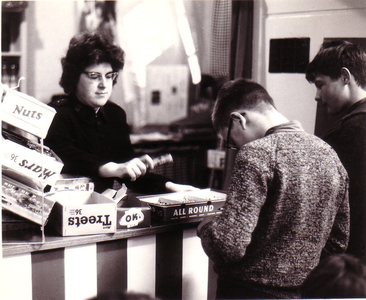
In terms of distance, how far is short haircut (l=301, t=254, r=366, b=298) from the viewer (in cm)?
95

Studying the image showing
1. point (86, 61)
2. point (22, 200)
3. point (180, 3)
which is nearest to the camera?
point (22, 200)

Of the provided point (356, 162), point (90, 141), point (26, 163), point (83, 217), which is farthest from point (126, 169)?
point (356, 162)

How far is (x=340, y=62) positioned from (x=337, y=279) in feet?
2.87

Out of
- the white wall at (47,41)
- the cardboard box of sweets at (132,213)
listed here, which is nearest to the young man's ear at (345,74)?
the cardboard box of sweets at (132,213)

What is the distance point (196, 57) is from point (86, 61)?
616mm

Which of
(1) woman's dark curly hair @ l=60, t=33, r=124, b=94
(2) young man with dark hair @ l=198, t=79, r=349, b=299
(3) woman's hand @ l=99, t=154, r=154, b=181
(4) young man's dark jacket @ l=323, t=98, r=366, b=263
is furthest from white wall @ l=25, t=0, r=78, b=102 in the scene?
(4) young man's dark jacket @ l=323, t=98, r=366, b=263

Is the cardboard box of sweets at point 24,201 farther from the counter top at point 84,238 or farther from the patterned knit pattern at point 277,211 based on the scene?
→ the patterned knit pattern at point 277,211

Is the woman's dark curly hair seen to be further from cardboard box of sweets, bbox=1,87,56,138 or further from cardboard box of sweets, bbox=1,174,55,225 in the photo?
cardboard box of sweets, bbox=1,174,55,225

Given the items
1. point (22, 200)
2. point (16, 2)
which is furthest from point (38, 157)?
point (16, 2)

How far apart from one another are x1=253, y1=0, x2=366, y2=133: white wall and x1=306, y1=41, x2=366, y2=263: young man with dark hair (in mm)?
105

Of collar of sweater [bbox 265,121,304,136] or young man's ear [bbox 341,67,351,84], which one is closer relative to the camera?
collar of sweater [bbox 265,121,304,136]

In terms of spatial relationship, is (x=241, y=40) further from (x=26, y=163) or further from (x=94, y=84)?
(x=26, y=163)

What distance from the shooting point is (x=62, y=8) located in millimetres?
1516

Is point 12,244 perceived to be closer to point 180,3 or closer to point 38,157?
point 38,157
